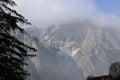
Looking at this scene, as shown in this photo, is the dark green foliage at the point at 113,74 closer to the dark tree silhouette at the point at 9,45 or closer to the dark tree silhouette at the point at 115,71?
the dark tree silhouette at the point at 115,71

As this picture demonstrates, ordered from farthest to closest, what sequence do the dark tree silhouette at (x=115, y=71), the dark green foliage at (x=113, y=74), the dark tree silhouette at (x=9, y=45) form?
1. the dark tree silhouette at (x=115, y=71)
2. the dark green foliage at (x=113, y=74)
3. the dark tree silhouette at (x=9, y=45)

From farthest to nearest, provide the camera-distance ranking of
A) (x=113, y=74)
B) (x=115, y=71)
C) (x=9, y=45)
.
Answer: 1. (x=115, y=71)
2. (x=113, y=74)
3. (x=9, y=45)

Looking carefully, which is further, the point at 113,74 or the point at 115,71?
the point at 115,71

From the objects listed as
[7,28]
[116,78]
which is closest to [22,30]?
[7,28]

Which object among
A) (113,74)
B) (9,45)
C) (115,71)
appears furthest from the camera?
(115,71)

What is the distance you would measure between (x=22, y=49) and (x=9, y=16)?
1.80 metres

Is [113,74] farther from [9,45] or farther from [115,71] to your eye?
[9,45]

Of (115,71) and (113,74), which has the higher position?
(115,71)

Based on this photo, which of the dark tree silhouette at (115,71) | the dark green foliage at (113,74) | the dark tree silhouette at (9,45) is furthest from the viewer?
the dark tree silhouette at (115,71)

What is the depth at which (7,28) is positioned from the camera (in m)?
19.8

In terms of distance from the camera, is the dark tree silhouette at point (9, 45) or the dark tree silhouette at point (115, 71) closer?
the dark tree silhouette at point (9, 45)

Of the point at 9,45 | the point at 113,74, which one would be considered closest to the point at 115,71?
the point at 113,74

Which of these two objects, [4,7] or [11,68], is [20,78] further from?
[4,7]

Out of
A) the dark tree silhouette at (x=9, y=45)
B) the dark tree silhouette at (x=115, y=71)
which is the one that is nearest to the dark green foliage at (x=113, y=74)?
the dark tree silhouette at (x=115, y=71)
